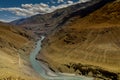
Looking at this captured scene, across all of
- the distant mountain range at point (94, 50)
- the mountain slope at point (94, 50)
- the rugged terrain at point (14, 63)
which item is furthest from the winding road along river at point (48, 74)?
the rugged terrain at point (14, 63)

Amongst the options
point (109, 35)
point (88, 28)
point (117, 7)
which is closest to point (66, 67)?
point (109, 35)

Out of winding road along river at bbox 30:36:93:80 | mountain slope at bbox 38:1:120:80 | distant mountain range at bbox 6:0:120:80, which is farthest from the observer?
mountain slope at bbox 38:1:120:80

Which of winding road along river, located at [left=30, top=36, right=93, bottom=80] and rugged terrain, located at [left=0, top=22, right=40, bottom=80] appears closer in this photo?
rugged terrain, located at [left=0, top=22, right=40, bottom=80]

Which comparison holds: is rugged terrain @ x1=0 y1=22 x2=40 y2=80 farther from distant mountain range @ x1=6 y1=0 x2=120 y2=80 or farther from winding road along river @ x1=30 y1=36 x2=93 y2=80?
distant mountain range @ x1=6 y1=0 x2=120 y2=80

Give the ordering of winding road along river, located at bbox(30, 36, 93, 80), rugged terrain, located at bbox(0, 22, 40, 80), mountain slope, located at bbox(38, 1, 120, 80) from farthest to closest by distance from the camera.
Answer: mountain slope, located at bbox(38, 1, 120, 80) < winding road along river, located at bbox(30, 36, 93, 80) < rugged terrain, located at bbox(0, 22, 40, 80)

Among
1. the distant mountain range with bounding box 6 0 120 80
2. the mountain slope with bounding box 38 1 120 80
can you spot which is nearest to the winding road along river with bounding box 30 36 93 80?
the distant mountain range with bounding box 6 0 120 80

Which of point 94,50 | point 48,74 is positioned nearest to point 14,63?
point 48,74

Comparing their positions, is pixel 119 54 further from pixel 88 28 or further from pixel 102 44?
pixel 88 28

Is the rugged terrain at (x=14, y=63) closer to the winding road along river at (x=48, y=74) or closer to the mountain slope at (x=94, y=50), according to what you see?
the winding road along river at (x=48, y=74)

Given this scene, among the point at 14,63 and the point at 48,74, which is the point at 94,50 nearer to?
the point at 48,74
